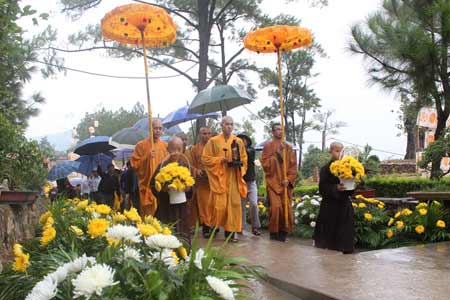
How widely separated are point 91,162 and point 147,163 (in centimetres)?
636

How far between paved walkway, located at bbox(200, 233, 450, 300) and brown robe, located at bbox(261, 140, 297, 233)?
57.6 inches

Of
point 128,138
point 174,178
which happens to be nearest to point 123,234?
point 174,178

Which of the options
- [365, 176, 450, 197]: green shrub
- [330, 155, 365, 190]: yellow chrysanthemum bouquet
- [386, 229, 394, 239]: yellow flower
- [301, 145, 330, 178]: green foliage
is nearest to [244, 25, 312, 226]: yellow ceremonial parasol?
[330, 155, 365, 190]: yellow chrysanthemum bouquet

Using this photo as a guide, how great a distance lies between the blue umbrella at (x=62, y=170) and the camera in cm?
1250

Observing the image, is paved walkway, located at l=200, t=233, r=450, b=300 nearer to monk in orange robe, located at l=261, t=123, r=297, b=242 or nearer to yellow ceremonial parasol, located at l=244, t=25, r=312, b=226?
monk in orange robe, located at l=261, t=123, r=297, b=242

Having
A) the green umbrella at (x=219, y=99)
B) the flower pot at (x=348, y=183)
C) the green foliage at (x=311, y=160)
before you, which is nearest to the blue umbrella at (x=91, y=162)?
the green umbrella at (x=219, y=99)

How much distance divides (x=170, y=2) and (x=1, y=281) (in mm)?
13354

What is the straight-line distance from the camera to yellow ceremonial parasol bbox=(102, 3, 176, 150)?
7.27 meters

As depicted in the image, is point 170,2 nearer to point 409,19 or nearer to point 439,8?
point 409,19

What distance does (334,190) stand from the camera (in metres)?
6.61

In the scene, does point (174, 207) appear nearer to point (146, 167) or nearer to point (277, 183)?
point (146, 167)

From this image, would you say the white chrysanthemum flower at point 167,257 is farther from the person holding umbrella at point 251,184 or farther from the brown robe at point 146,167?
the person holding umbrella at point 251,184

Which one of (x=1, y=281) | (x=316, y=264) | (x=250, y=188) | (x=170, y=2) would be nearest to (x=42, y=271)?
(x=1, y=281)

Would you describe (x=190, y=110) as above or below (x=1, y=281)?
above
